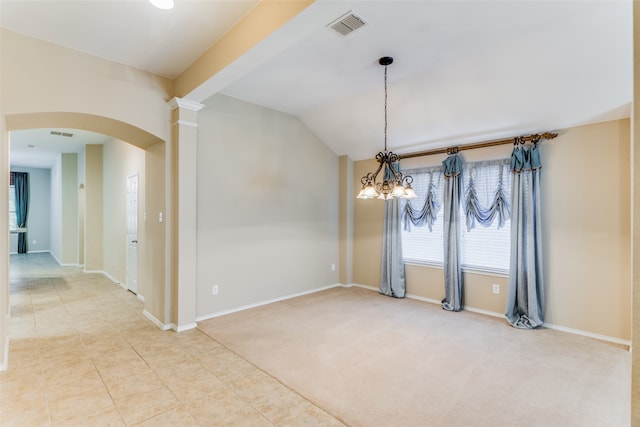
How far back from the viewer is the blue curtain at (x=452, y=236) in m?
4.64

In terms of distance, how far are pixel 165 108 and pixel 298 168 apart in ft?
7.42

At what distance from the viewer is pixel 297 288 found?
535 cm

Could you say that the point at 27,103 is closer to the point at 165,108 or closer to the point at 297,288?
the point at 165,108

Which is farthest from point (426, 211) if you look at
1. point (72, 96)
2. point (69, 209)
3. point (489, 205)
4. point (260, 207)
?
point (69, 209)

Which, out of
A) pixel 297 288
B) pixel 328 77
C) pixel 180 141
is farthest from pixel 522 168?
pixel 180 141

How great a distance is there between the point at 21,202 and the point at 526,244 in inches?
551

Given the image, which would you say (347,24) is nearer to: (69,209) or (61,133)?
(61,133)

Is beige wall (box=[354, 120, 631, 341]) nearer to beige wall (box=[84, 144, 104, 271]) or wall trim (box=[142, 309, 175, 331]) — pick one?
wall trim (box=[142, 309, 175, 331])

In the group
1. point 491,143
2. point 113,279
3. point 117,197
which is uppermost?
point 491,143

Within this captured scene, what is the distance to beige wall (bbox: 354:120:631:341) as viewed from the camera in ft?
11.4

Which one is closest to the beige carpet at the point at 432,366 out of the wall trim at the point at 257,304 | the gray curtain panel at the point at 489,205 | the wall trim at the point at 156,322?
the wall trim at the point at 257,304

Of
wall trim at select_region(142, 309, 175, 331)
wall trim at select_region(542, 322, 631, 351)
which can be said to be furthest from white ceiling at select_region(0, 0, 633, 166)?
Answer: wall trim at select_region(142, 309, 175, 331)

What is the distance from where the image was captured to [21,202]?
10375 millimetres

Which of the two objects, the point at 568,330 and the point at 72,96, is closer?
the point at 72,96
